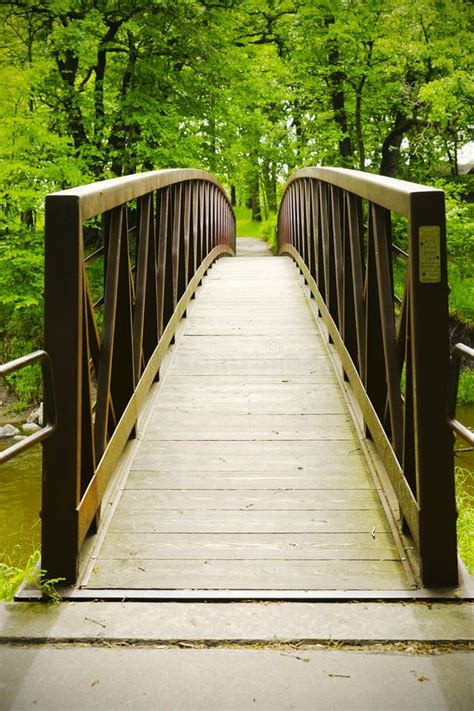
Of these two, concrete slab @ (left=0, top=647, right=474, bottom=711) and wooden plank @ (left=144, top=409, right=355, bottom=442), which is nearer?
concrete slab @ (left=0, top=647, right=474, bottom=711)

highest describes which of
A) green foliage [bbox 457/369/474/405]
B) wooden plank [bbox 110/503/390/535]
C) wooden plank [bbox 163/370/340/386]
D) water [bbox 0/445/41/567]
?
wooden plank [bbox 163/370/340/386]

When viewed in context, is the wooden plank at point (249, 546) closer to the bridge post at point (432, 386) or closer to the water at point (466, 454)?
the bridge post at point (432, 386)

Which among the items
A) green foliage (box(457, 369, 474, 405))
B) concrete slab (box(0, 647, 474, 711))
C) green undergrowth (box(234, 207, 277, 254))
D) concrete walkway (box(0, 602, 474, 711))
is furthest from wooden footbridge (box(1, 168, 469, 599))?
green undergrowth (box(234, 207, 277, 254))

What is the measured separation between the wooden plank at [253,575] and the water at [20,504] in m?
3.87

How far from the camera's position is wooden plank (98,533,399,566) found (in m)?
2.98

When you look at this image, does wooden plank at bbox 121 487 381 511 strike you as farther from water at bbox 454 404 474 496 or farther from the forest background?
the forest background

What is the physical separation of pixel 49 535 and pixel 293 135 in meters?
19.0

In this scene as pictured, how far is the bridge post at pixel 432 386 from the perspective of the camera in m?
2.61

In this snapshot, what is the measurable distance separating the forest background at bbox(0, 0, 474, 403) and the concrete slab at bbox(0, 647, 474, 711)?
9858 millimetres

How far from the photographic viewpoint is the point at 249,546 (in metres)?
3.06

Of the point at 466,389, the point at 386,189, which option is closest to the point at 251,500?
the point at 386,189

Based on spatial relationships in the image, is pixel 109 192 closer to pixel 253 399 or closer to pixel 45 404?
pixel 45 404

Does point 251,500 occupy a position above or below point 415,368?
below

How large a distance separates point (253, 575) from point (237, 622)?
0.39 m
